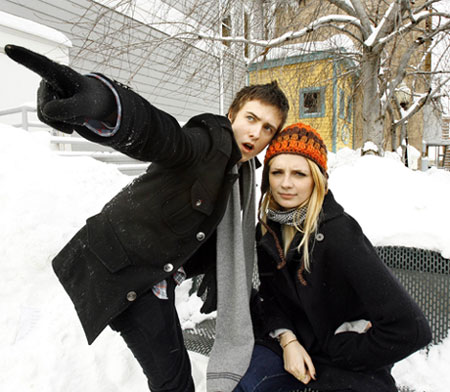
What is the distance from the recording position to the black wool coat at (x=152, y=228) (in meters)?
1.24

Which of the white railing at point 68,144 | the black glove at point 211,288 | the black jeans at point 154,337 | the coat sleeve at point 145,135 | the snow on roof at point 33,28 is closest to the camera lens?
the coat sleeve at point 145,135

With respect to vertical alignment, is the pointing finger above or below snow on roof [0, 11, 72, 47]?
below

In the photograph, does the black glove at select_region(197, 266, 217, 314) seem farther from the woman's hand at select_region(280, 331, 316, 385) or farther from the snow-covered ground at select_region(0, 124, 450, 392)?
the snow-covered ground at select_region(0, 124, 450, 392)

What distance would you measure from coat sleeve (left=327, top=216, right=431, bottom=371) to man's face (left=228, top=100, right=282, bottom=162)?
537 millimetres

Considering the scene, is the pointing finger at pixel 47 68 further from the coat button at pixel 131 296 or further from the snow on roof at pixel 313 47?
the snow on roof at pixel 313 47

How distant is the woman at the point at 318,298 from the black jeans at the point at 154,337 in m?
0.36

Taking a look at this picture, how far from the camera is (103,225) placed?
4.50 ft

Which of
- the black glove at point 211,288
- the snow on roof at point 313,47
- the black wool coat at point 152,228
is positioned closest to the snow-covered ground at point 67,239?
the black glove at point 211,288

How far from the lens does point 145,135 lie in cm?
93

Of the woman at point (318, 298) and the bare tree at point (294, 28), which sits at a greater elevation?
the bare tree at point (294, 28)

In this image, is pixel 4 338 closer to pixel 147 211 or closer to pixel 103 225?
pixel 103 225

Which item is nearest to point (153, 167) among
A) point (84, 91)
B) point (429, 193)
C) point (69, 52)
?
point (84, 91)

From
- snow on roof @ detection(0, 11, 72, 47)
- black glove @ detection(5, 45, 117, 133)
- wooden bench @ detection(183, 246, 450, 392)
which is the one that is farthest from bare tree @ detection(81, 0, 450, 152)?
black glove @ detection(5, 45, 117, 133)

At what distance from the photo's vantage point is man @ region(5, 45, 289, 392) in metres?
1.08
